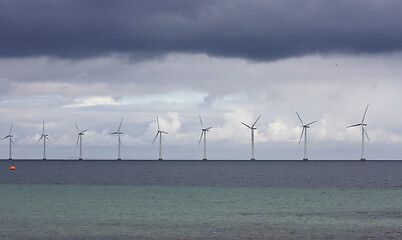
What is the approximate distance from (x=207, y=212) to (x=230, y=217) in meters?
5.83

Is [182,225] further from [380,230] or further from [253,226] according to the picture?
[380,230]

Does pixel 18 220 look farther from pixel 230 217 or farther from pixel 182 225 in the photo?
pixel 230 217

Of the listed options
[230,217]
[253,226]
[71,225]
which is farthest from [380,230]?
[71,225]

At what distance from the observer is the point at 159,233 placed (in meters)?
45.2

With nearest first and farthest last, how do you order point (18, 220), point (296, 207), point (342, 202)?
point (18, 220), point (296, 207), point (342, 202)

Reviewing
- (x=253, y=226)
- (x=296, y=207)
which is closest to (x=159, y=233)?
(x=253, y=226)

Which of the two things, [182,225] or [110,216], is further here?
[110,216]

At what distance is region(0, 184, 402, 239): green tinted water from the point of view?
147 feet

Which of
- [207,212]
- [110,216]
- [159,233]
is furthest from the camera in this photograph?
[207,212]

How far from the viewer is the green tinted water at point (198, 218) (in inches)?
1768

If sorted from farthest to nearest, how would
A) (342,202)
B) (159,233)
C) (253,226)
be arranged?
(342,202) → (253,226) → (159,233)

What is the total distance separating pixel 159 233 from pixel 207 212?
17.8 meters

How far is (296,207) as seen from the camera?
225ft

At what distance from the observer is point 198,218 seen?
2215 inches
